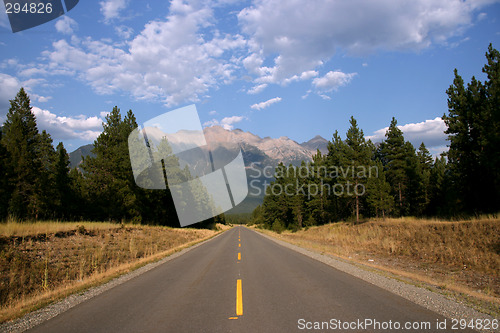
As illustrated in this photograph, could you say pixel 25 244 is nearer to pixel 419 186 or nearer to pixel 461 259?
pixel 461 259

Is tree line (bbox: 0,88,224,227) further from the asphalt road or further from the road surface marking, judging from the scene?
the road surface marking

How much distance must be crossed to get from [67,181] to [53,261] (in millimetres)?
27477

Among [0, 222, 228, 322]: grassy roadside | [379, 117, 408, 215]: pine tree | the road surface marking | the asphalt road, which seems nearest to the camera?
the asphalt road

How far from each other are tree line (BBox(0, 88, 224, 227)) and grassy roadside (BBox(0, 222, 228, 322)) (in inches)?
390

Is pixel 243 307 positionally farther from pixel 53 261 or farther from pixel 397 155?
pixel 397 155

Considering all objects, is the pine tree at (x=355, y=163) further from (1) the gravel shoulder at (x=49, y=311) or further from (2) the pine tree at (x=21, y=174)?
(2) the pine tree at (x=21, y=174)

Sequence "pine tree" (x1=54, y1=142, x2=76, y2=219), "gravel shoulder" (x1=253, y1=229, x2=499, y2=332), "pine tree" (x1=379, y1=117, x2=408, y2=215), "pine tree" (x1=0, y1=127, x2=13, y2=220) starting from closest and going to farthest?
"gravel shoulder" (x1=253, y1=229, x2=499, y2=332) → "pine tree" (x1=0, y1=127, x2=13, y2=220) → "pine tree" (x1=54, y1=142, x2=76, y2=219) → "pine tree" (x1=379, y1=117, x2=408, y2=215)

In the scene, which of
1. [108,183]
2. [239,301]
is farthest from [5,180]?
[239,301]

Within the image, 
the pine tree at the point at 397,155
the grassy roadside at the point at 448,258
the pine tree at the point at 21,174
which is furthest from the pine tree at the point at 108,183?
the pine tree at the point at 397,155

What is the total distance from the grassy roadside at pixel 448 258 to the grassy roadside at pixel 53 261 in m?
11.2

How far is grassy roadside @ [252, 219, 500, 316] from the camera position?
26.0ft

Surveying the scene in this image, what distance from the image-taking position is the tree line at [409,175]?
81.1ft

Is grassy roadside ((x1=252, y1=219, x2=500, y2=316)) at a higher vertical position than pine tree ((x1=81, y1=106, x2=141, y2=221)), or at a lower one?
lower

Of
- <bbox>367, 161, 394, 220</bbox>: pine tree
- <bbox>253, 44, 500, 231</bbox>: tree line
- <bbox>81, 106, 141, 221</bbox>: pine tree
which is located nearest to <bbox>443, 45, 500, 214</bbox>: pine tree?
<bbox>253, 44, 500, 231</bbox>: tree line
